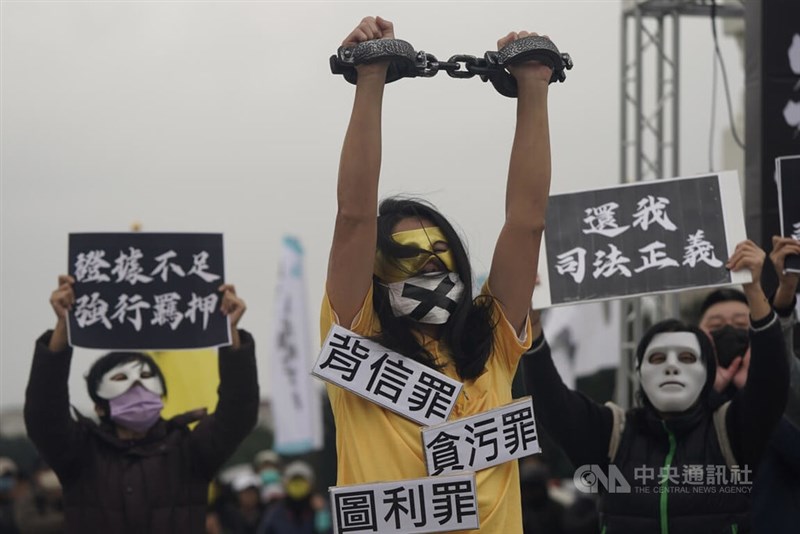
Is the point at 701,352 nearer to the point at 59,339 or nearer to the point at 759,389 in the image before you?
the point at 759,389

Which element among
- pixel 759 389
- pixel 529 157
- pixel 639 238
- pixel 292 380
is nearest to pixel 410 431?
pixel 529 157

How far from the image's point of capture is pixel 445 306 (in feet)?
11.2

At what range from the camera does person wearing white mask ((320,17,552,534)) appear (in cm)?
335

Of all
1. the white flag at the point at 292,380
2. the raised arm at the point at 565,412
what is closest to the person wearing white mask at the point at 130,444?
the raised arm at the point at 565,412

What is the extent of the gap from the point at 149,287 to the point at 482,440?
2775 mm

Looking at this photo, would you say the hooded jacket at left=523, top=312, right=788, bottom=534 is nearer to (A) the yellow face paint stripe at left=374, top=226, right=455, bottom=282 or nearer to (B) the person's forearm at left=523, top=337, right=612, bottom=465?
(B) the person's forearm at left=523, top=337, right=612, bottom=465

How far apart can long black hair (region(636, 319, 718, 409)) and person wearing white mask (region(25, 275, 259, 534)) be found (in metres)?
1.48

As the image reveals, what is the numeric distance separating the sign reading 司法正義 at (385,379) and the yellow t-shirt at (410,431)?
0.14 ft

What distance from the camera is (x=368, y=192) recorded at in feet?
10.7

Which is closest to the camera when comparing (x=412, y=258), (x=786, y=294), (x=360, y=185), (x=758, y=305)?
(x=360, y=185)

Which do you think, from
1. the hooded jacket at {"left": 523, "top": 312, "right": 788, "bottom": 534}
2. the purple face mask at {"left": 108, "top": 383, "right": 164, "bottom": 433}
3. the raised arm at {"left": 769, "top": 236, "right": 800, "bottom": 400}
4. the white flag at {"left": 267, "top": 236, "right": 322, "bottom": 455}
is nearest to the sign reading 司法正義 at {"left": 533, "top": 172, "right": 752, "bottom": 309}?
the raised arm at {"left": 769, "top": 236, "right": 800, "bottom": 400}

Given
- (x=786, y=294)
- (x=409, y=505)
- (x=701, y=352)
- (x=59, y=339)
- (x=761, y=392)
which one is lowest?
(x=409, y=505)

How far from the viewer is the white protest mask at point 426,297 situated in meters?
3.42

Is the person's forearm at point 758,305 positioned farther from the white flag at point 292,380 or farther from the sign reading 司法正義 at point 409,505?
the white flag at point 292,380
